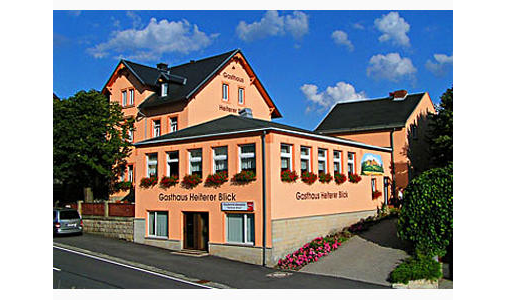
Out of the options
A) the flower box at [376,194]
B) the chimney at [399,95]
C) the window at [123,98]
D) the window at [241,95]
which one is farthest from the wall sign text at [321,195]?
the window at [123,98]

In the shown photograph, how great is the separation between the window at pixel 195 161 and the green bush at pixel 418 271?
934cm

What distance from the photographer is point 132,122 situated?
3136 centimetres

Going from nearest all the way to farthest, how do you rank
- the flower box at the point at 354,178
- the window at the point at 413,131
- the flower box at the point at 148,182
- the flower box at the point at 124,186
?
the flower box at the point at 148,182
the flower box at the point at 354,178
the window at the point at 413,131
the flower box at the point at 124,186

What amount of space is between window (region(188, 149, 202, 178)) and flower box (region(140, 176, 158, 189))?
2153mm

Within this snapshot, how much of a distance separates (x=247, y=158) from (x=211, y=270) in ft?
15.7

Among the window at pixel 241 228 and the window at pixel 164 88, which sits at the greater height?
the window at pixel 164 88

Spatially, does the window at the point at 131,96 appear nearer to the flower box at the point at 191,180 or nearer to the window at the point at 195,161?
the window at the point at 195,161

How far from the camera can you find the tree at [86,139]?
1105 inches

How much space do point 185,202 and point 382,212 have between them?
1159cm

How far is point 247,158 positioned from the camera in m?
18.8

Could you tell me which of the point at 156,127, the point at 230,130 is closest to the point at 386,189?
the point at 230,130
